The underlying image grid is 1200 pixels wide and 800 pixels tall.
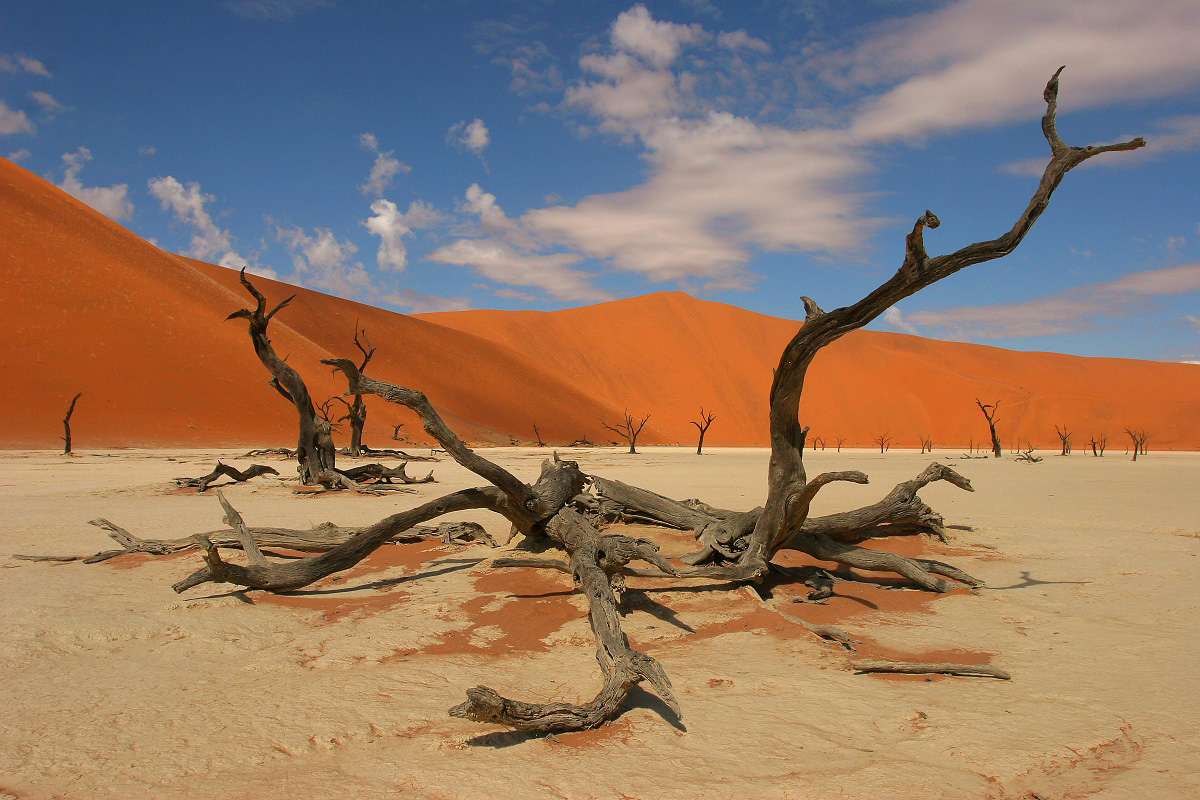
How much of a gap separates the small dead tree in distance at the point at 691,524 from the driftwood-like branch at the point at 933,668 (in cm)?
119

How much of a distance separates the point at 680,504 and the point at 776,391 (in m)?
3.13

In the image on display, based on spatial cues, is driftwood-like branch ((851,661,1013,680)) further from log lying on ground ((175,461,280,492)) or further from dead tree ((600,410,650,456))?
dead tree ((600,410,650,456))

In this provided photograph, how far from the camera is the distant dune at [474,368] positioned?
36812 millimetres

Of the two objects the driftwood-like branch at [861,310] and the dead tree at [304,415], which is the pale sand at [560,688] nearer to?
the driftwood-like branch at [861,310]

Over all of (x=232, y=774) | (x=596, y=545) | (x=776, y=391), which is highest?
(x=776, y=391)

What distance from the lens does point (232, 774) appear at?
2867mm

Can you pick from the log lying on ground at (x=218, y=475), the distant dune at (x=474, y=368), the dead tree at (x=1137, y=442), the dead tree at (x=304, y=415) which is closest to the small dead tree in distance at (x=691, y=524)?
the dead tree at (x=304, y=415)

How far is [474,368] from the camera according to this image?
211 feet

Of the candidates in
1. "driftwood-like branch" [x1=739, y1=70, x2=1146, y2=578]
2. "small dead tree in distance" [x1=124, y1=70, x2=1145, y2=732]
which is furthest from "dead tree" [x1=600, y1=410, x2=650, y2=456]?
"driftwood-like branch" [x1=739, y1=70, x2=1146, y2=578]

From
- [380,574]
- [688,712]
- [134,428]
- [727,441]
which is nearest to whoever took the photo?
[688,712]

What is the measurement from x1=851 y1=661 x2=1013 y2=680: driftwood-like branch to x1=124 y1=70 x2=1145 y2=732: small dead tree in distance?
3.89ft

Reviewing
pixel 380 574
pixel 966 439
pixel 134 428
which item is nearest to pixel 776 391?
pixel 380 574

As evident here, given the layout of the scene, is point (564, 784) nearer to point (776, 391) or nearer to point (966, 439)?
point (776, 391)

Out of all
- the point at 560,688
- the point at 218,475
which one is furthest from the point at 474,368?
the point at 560,688
